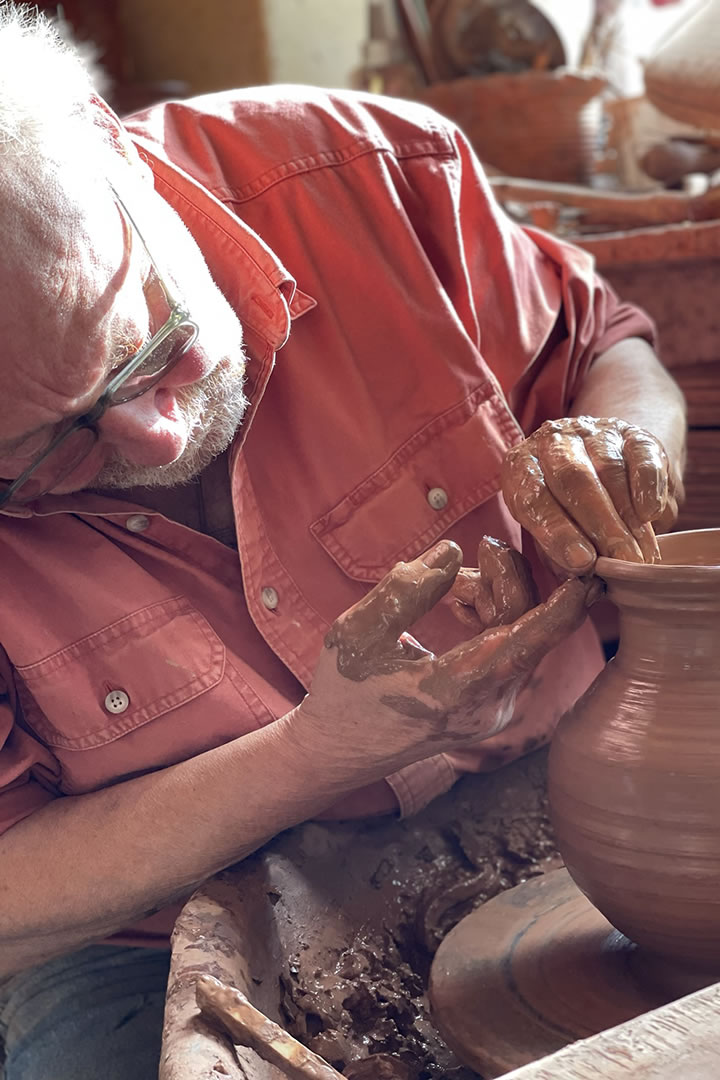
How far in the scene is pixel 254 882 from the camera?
1363 millimetres

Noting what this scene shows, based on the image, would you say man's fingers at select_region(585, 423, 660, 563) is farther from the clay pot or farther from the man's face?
the man's face

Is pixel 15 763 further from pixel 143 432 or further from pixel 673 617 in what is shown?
pixel 673 617

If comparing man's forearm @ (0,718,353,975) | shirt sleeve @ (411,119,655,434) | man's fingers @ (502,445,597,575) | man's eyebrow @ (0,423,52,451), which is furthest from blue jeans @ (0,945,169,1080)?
shirt sleeve @ (411,119,655,434)

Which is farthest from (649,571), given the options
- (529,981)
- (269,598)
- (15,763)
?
(15,763)

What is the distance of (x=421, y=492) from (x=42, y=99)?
67 cm

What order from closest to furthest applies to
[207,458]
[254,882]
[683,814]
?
[683,814], [254,882], [207,458]

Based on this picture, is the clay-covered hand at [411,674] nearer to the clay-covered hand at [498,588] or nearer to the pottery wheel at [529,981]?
the clay-covered hand at [498,588]

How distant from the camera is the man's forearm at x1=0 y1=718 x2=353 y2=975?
4.38ft

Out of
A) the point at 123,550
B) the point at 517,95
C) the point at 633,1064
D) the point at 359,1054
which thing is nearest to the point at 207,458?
the point at 123,550

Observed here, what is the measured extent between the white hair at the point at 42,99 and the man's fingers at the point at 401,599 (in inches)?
22.5

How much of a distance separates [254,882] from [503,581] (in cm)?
48

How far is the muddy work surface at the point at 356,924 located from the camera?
118cm

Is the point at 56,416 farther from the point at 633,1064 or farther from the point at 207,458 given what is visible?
the point at 633,1064

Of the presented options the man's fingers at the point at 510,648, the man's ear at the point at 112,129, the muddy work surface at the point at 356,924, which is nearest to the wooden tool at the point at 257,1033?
the muddy work surface at the point at 356,924
